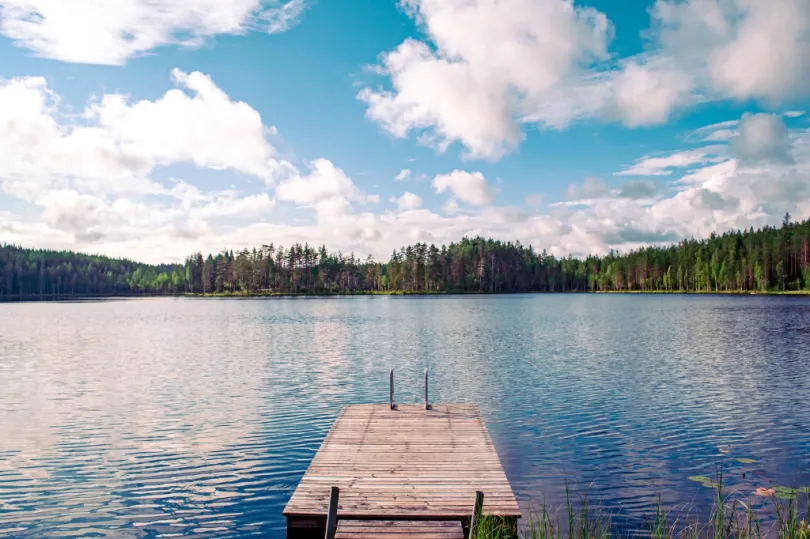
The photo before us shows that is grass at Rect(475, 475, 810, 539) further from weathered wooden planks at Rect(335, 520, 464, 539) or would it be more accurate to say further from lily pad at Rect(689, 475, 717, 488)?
weathered wooden planks at Rect(335, 520, 464, 539)

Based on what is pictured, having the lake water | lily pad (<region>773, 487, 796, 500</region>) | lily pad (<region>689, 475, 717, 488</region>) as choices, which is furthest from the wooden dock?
lily pad (<region>773, 487, 796, 500</region>)

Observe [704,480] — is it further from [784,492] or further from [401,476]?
[401,476]

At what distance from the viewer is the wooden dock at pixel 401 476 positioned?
11.5 m

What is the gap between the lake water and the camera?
15.3 metres

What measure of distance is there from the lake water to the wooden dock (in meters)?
1.61

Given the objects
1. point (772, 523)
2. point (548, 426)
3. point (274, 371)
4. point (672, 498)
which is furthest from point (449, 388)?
point (772, 523)

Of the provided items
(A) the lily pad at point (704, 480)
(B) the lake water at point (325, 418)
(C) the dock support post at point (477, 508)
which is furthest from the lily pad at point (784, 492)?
(C) the dock support post at point (477, 508)

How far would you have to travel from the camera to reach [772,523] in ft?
44.2

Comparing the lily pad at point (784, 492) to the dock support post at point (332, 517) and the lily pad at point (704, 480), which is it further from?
the dock support post at point (332, 517)

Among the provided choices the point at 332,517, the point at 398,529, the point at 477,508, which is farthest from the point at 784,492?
the point at 332,517

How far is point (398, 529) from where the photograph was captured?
1088 centimetres

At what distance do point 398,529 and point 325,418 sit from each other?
13.7 metres

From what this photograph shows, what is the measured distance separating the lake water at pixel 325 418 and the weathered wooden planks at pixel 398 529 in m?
3.12

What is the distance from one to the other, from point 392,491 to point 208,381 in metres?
24.6
